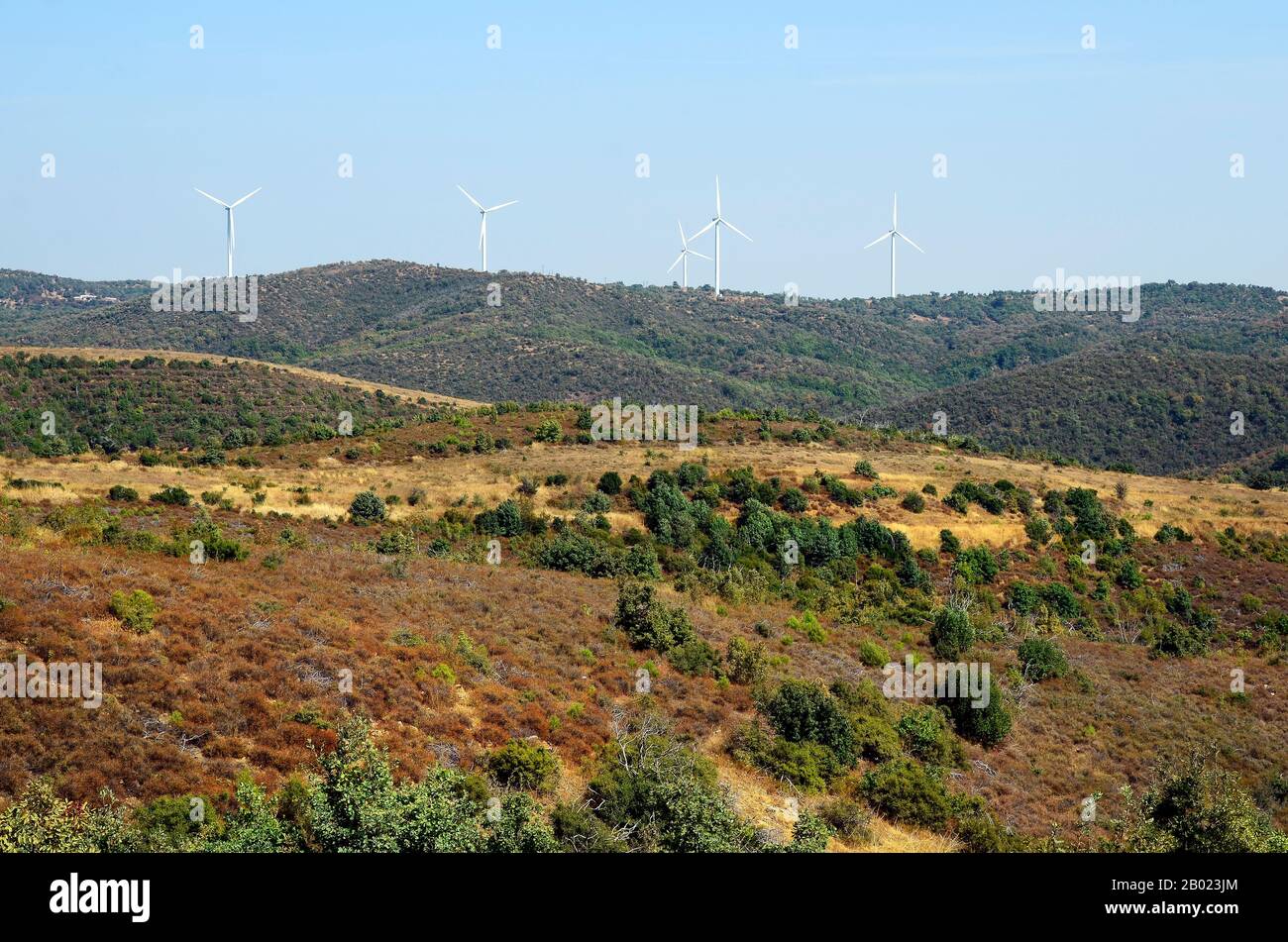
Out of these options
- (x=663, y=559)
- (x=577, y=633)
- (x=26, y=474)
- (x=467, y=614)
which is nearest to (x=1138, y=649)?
(x=663, y=559)

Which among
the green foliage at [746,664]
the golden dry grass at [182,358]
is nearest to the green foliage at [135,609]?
the green foliage at [746,664]

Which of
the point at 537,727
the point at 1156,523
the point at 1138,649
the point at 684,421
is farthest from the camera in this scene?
the point at 684,421

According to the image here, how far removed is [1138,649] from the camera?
150ft

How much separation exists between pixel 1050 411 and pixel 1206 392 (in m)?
17.4

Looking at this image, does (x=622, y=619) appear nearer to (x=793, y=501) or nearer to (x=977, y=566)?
(x=977, y=566)

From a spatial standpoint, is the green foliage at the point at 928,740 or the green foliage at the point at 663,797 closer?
the green foliage at the point at 663,797

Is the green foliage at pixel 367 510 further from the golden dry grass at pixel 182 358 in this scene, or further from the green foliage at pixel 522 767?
the golden dry grass at pixel 182 358

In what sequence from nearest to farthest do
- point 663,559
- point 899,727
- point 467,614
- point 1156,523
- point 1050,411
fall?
point 899,727 → point 467,614 → point 663,559 → point 1156,523 → point 1050,411

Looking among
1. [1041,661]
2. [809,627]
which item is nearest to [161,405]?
[809,627]

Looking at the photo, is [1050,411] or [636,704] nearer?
[636,704]

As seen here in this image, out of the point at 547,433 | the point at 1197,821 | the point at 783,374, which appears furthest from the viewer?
the point at 783,374

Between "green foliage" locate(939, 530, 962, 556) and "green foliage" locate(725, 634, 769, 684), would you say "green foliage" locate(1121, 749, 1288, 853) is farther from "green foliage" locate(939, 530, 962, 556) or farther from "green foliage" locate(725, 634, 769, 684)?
"green foliage" locate(939, 530, 962, 556)
